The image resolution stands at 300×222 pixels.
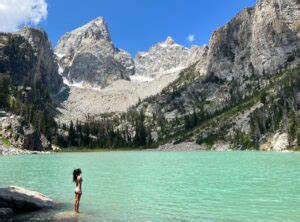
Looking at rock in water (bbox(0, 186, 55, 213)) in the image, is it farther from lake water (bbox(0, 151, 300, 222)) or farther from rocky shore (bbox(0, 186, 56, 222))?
lake water (bbox(0, 151, 300, 222))

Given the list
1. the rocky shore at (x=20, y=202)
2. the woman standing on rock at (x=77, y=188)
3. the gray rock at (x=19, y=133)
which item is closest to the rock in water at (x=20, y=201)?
the rocky shore at (x=20, y=202)

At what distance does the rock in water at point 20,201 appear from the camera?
3186 cm

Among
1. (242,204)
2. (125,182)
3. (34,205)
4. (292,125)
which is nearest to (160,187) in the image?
(125,182)

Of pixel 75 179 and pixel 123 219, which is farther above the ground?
pixel 75 179

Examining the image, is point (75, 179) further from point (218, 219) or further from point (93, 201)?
point (218, 219)

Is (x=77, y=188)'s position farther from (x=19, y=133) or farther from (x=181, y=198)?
(x=19, y=133)

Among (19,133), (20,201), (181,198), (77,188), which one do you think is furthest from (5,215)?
(19,133)

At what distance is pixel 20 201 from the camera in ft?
105

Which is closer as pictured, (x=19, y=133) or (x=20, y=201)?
(x=20, y=201)

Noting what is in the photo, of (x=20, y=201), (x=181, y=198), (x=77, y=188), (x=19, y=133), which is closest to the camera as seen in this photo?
(x=77, y=188)

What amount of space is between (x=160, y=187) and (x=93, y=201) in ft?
36.8

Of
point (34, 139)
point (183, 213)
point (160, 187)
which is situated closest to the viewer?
point (183, 213)

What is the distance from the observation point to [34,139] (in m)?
196

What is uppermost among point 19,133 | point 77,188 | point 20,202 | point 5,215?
point 19,133
